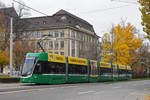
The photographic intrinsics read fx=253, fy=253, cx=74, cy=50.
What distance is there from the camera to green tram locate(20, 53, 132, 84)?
23.6m

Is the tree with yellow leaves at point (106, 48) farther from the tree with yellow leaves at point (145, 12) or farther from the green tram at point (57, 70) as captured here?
the tree with yellow leaves at point (145, 12)

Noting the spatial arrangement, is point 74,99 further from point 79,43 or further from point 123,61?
point 79,43

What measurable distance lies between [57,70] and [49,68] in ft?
4.76

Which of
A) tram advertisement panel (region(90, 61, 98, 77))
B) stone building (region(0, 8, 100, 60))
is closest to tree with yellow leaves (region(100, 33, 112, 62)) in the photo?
tram advertisement panel (region(90, 61, 98, 77))

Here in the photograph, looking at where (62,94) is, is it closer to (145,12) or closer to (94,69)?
(145,12)

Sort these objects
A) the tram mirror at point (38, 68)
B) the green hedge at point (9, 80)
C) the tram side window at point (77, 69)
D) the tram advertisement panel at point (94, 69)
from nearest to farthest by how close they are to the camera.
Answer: the tram mirror at point (38, 68)
the green hedge at point (9, 80)
the tram side window at point (77, 69)
the tram advertisement panel at point (94, 69)

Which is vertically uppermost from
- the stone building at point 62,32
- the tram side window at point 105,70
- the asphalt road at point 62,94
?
the stone building at point 62,32

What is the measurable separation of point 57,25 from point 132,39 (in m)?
30.0

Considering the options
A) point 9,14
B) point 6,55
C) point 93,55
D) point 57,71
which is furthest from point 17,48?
point 93,55

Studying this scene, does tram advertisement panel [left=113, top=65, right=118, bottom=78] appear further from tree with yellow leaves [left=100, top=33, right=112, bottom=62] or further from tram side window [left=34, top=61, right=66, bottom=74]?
tram side window [left=34, top=61, right=66, bottom=74]

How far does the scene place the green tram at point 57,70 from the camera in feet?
77.5

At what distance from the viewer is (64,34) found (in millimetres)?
74500

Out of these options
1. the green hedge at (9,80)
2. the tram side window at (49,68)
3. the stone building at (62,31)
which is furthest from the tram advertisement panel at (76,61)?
the stone building at (62,31)

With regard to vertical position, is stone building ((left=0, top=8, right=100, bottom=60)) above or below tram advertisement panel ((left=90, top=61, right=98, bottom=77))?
above
